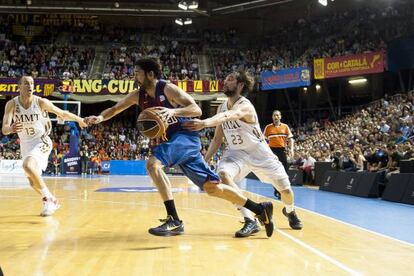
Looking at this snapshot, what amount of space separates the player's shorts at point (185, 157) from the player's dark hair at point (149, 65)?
28.3 inches

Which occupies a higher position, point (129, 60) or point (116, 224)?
point (129, 60)

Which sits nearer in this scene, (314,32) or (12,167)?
(12,167)

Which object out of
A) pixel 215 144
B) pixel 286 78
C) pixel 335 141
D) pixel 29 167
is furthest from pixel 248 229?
pixel 286 78

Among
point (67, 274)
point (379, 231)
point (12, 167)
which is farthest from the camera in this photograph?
point (12, 167)

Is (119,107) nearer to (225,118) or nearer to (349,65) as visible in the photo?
(225,118)

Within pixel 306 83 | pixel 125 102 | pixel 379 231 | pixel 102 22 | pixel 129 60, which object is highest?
pixel 102 22

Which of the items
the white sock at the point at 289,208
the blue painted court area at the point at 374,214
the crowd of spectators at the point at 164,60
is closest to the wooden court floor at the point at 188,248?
the white sock at the point at 289,208

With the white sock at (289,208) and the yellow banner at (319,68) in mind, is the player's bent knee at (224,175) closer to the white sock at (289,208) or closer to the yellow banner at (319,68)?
the white sock at (289,208)

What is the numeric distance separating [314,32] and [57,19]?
64.5 feet

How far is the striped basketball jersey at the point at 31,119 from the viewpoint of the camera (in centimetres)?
715

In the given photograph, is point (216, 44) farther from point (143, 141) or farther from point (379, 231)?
point (379, 231)

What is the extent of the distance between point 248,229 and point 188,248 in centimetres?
111

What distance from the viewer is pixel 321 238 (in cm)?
539

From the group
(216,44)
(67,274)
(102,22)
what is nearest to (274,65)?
(216,44)
